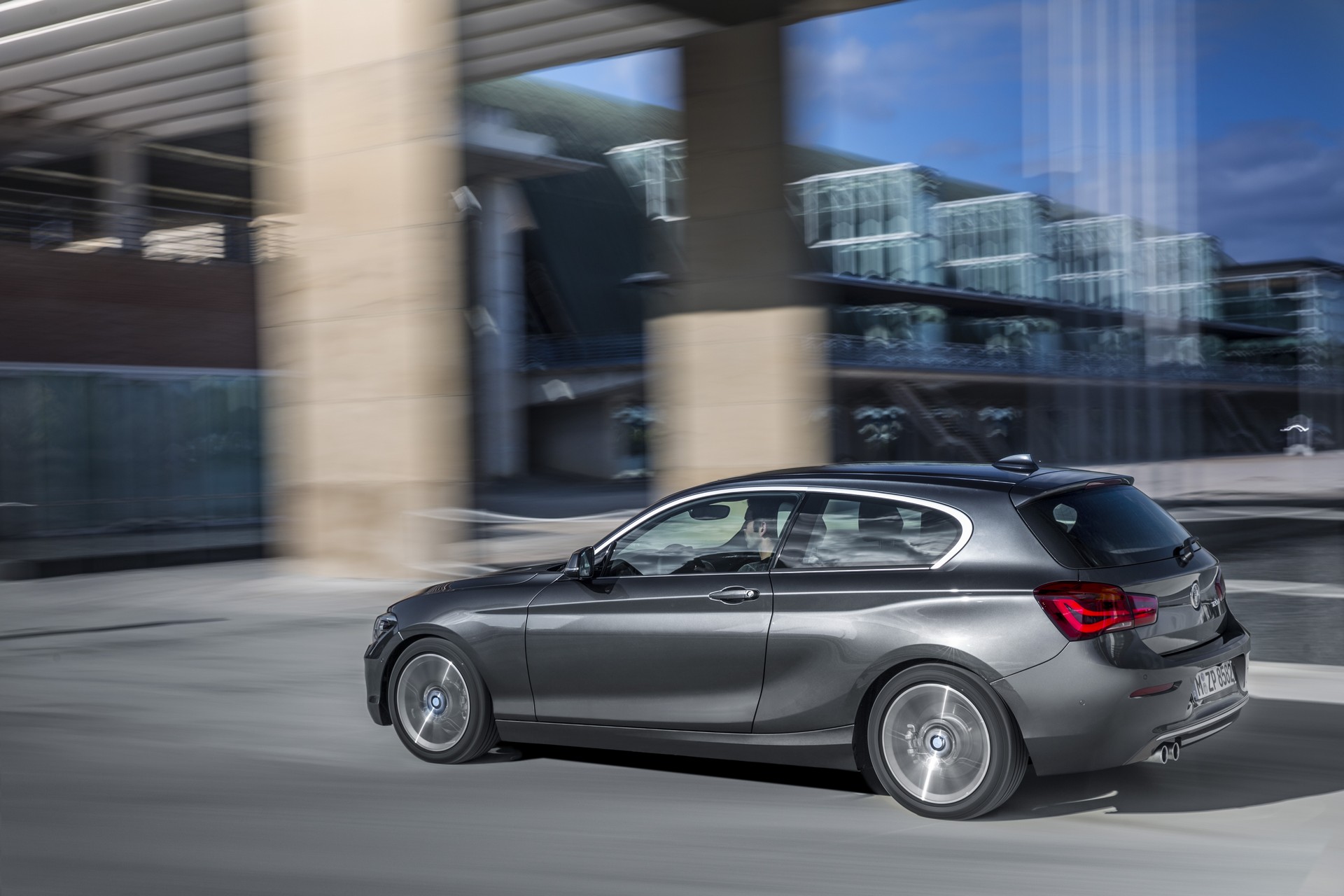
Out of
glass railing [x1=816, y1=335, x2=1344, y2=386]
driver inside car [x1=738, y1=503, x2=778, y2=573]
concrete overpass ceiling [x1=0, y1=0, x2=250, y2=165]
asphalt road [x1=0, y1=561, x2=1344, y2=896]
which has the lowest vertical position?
asphalt road [x1=0, y1=561, x2=1344, y2=896]

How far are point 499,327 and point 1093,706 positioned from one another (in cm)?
4647

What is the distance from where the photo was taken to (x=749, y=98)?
19031mm

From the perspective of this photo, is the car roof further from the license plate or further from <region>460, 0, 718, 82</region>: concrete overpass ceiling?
<region>460, 0, 718, 82</region>: concrete overpass ceiling

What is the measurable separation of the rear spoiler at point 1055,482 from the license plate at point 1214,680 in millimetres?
826

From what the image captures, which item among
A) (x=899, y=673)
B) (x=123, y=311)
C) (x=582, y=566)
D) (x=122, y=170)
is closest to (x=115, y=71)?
(x=123, y=311)

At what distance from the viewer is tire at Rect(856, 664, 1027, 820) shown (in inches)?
214

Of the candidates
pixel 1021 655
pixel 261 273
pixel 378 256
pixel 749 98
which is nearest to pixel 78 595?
pixel 378 256

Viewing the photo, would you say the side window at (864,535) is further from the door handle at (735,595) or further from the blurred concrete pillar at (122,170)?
the blurred concrete pillar at (122,170)

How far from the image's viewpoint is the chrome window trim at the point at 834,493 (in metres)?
5.71

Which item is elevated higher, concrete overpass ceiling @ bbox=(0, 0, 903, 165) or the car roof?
concrete overpass ceiling @ bbox=(0, 0, 903, 165)

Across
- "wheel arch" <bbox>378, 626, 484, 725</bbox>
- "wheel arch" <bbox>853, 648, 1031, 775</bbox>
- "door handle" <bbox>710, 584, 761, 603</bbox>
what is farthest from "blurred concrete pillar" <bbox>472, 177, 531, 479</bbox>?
"wheel arch" <bbox>853, 648, 1031, 775</bbox>

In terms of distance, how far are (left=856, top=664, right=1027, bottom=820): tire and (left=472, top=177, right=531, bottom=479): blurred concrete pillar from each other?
146 ft

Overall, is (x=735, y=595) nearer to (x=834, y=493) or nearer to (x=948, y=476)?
(x=834, y=493)

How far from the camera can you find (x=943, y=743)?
5582 millimetres
